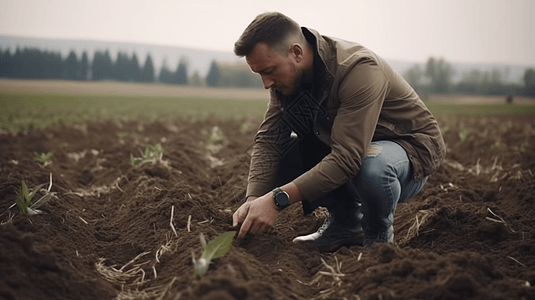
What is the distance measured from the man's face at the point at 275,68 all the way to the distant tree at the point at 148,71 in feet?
156

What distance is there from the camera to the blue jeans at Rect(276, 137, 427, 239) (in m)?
2.62

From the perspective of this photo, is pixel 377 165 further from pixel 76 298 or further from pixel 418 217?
pixel 76 298

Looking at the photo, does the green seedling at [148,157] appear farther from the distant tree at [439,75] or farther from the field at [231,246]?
the distant tree at [439,75]

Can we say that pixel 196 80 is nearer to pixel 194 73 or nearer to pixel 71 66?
pixel 194 73

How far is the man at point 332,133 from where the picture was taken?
2521mm

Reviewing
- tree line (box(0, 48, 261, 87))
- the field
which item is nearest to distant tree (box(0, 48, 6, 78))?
tree line (box(0, 48, 261, 87))

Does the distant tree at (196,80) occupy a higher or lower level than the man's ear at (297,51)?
lower

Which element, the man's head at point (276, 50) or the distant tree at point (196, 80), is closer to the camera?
the man's head at point (276, 50)

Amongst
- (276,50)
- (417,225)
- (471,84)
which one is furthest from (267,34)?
(471,84)

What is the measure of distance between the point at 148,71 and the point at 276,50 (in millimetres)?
48845

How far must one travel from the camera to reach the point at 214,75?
49.0 m

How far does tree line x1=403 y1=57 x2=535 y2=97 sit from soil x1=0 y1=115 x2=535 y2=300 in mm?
42085

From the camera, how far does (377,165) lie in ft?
8.55

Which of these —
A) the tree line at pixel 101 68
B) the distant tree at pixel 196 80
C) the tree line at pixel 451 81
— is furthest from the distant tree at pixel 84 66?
the tree line at pixel 451 81
